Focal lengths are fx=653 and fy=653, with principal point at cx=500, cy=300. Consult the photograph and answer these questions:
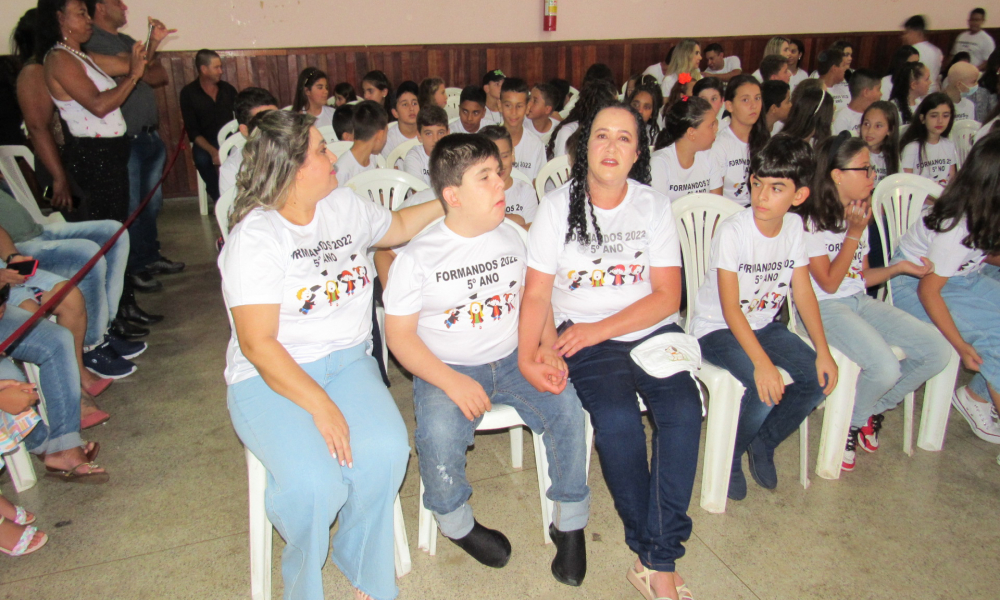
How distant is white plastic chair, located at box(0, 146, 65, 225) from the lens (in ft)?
10.8

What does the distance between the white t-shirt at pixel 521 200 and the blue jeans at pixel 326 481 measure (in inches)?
58.4

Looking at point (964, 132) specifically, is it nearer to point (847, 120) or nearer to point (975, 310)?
point (847, 120)

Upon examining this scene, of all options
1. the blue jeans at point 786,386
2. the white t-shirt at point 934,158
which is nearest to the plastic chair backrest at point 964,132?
the white t-shirt at point 934,158

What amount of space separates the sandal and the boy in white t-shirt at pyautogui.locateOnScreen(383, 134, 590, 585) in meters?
1.26

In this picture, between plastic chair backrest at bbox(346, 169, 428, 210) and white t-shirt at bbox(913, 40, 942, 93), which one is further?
white t-shirt at bbox(913, 40, 942, 93)

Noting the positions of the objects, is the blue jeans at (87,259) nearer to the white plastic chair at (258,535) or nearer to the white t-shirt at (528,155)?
the white plastic chair at (258,535)

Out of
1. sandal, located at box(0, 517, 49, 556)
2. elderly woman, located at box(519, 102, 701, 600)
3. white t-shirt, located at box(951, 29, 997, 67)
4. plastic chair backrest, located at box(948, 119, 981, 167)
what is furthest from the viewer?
white t-shirt, located at box(951, 29, 997, 67)

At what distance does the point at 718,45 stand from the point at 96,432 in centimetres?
777

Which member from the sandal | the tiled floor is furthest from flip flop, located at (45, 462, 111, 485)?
the sandal

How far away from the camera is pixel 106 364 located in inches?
122

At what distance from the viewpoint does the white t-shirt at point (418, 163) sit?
133 inches

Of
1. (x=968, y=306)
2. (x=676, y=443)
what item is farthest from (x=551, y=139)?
(x=676, y=443)

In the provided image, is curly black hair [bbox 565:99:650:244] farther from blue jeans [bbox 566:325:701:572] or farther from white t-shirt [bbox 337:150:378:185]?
white t-shirt [bbox 337:150:378:185]

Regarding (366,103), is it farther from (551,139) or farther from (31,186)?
(31,186)
